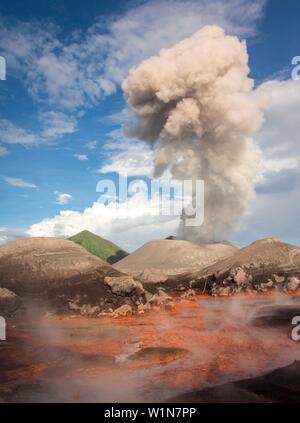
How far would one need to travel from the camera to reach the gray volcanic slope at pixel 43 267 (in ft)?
108

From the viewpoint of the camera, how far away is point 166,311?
29.9 metres

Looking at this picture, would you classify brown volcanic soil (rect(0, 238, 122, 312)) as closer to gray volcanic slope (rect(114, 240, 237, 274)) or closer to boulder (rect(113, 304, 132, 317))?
boulder (rect(113, 304, 132, 317))

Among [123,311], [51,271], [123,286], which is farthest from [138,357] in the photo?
[51,271]

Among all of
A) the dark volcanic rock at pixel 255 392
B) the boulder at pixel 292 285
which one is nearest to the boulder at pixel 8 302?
the dark volcanic rock at pixel 255 392

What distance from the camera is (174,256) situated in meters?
59.4

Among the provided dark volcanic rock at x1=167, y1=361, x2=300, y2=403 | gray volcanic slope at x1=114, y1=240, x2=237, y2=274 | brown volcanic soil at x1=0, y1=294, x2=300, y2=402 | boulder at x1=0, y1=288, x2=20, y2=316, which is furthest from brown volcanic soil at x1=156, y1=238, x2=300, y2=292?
dark volcanic rock at x1=167, y1=361, x2=300, y2=403

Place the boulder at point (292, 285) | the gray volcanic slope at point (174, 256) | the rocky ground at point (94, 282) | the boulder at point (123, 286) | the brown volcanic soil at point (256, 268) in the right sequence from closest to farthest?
1. the rocky ground at point (94, 282)
2. the boulder at point (123, 286)
3. the boulder at point (292, 285)
4. the brown volcanic soil at point (256, 268)
5. the gray volcanic slope at point (174, 256)

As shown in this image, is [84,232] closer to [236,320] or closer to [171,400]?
[236,320]

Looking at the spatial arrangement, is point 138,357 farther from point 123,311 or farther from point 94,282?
point 94,282

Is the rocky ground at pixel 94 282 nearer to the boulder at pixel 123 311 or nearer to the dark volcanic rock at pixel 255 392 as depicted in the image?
the boulder at pixel 123 311

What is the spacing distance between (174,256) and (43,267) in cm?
2823

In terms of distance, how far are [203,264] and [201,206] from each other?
10.9 m

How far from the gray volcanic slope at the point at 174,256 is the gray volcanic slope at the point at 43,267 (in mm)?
19558

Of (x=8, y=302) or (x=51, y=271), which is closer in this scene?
(x=8, y=302)
